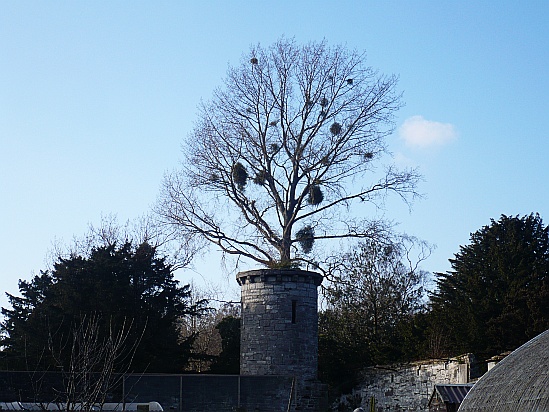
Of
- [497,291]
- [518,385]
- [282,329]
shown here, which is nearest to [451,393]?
[518,385]

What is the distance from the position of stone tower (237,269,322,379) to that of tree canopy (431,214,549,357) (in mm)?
3840

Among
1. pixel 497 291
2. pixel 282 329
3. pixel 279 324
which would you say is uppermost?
pixel 497 291

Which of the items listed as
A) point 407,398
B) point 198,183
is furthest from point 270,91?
point 407,398

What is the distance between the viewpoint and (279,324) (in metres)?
24.3

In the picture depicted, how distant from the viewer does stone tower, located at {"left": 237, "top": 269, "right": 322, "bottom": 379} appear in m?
24.1

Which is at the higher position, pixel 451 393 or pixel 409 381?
pixel 409 381

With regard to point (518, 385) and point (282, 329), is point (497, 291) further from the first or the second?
point (518, 385)

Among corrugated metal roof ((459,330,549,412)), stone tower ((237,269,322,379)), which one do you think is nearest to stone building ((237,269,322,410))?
stone tower ((237,269,322,379))

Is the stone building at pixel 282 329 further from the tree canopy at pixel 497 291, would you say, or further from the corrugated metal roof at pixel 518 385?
the corrugated metal roof at pixel 518 385

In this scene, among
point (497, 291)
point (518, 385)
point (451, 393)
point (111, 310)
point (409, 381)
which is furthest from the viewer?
point (111, 310)

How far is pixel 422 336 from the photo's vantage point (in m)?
24.5

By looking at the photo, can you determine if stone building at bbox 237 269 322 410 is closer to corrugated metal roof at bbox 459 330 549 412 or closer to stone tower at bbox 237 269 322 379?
stone tower at bbox 237 269 322 379

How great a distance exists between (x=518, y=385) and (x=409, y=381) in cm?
1169

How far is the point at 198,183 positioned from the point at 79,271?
18.7ft
